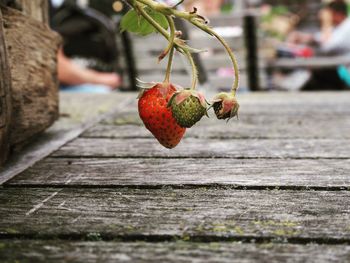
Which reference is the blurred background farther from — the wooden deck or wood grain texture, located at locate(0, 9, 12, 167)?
wood grain texture, located at locate(0, 9, 12, 167)

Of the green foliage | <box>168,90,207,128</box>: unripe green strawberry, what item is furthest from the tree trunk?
<box>168,90,207,128</box>: unripe green strawberry

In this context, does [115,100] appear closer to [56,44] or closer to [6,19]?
[56,44]

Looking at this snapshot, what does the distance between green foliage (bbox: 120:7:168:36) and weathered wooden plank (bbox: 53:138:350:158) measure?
0.34m

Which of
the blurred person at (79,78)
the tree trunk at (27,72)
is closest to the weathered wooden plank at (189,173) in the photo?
the tree trunk at (27,72)

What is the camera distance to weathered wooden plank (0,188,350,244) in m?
0.75

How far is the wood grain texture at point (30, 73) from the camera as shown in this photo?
1336 millimetres

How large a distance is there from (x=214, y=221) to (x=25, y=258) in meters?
0.28

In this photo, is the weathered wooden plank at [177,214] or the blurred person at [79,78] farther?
the blurred person at [79,78]

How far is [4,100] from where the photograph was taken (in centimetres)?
116

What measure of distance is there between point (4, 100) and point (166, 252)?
63 cm

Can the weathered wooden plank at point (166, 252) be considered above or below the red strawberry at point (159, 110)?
below

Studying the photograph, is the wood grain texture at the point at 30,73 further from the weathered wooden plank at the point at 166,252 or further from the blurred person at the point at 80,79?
the blurred person at the point at 80,79

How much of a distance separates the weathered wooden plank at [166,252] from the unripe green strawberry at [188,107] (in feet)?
0.88

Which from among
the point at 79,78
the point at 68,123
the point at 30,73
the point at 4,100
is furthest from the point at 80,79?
the point at 4,100
